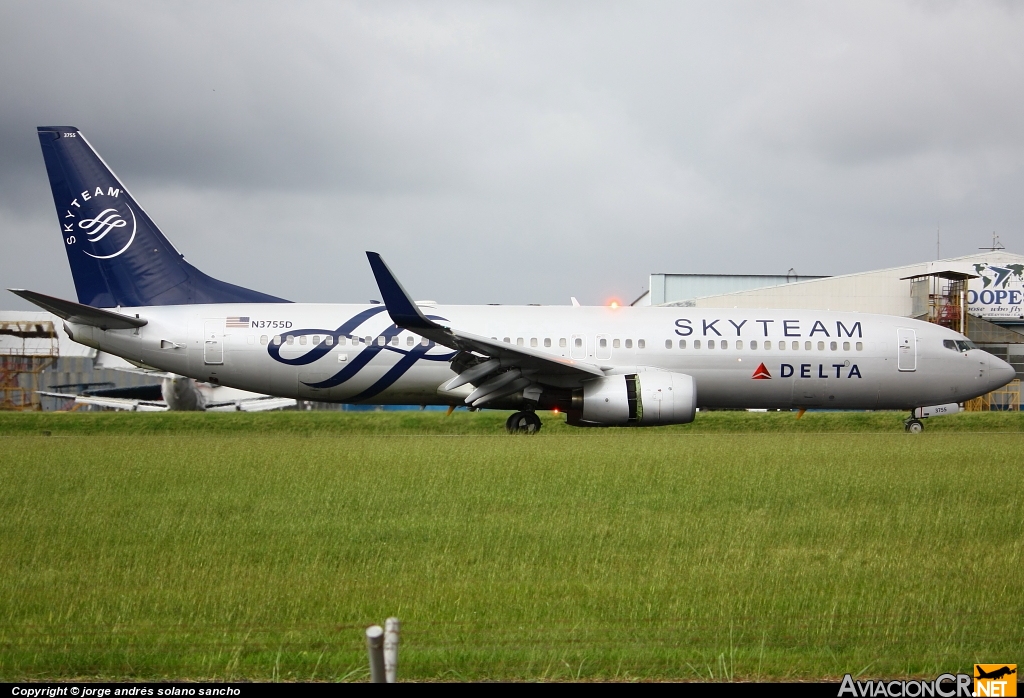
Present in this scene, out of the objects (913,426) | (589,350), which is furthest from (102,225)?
(913,426)

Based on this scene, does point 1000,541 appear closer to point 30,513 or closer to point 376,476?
point 376,476

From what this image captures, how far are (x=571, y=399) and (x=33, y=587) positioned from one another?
594 inches

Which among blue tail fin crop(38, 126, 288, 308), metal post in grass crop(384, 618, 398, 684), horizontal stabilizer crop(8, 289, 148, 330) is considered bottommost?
metal post in grass crop(384, 618, 398, 684)

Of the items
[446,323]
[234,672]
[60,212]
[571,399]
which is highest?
[60,212]

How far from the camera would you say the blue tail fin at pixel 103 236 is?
2195 cm

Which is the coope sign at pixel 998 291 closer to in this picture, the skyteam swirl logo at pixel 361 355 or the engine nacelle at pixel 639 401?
the engine nacelle at pixel 639 401

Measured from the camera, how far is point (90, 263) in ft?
72.8

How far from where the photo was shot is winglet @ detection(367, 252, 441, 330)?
18.7 metres

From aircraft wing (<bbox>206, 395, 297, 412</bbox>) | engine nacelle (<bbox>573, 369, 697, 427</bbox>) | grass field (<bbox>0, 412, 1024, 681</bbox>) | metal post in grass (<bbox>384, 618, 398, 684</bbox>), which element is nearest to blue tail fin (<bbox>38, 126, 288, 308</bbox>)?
grass field (<bbox>0, 412, 1024, 681</bbox>)

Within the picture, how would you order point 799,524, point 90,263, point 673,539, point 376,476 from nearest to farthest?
point 673,539, point 799,524, point 376,476, point 90,263

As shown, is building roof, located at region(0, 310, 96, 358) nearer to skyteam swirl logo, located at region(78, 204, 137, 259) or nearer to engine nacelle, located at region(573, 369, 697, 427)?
skyteam swirl logo, located at region(78, 204, 137, 259)

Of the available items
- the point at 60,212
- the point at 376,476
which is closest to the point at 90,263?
the point at 60,212

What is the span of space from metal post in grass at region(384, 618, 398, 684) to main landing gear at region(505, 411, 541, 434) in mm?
18657

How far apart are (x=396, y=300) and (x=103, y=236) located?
7823 millimetres
